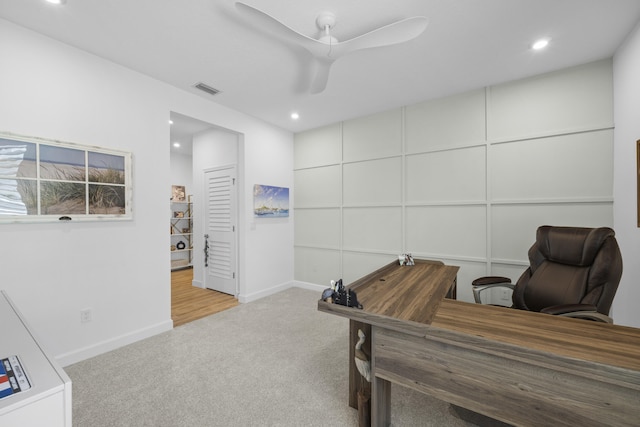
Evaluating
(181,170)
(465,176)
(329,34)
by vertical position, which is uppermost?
(329,34)

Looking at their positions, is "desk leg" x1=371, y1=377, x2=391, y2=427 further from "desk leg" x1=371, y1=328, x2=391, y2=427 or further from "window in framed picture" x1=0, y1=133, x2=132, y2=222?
"window in framed picture" x1=0, y1=133, x2=132, y2=222

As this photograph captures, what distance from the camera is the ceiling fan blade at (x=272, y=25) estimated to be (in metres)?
1.56

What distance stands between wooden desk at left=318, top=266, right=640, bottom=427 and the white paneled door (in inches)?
121

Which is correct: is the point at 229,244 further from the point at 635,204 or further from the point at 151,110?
the point at 635,204

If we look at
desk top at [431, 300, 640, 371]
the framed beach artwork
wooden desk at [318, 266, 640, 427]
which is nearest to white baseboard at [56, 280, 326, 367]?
the framed beach artwork

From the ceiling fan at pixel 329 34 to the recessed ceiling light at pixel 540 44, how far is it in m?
1.38

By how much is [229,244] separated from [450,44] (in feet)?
12.4

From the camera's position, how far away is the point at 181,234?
6.46 metres

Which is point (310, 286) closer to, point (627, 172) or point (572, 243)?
point (572, 243)

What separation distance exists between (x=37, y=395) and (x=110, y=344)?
2202 mm

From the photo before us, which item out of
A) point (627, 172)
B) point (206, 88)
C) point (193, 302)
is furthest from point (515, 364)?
point (193, 302)

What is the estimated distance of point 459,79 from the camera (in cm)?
290

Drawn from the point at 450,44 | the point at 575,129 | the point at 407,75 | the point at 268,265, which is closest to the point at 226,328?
the point at 268,265

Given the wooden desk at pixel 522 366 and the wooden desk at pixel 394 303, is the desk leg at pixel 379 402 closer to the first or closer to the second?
the wooden desk at pixel 522 366
